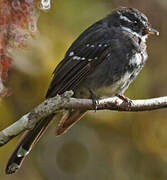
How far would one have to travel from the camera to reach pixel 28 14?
3959 millimetres

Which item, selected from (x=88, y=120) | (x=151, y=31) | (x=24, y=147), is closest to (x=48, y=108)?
(x=24, y=147)

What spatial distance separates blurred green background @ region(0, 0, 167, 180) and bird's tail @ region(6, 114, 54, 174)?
34.8 inches

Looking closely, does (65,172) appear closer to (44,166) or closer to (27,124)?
(44,166)

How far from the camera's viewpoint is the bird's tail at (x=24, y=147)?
4.88 m

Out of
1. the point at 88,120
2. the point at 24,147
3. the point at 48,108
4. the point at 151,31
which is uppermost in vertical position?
the point at 151,31

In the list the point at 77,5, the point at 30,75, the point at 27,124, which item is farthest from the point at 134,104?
the point at 77,5

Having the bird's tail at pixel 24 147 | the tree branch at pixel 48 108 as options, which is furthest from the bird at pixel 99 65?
the tree branch at pixel 48 108

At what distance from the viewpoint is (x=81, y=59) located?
5.65m

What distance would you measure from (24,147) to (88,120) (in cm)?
Answer: 166

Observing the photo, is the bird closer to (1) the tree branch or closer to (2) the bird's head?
(2) the bird's head

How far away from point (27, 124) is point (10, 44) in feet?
2.19

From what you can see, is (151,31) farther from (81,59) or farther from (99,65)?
(81,59)

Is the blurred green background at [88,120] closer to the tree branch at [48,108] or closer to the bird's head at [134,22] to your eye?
the bird's head at [134,22]

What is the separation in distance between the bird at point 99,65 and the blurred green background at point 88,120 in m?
0.65
